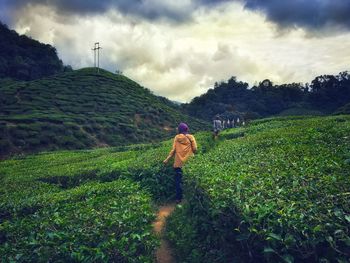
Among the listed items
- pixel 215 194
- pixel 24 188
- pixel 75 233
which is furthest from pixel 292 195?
pixel 24 188

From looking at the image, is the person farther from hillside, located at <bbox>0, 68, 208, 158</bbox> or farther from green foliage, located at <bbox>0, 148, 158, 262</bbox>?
hillside, located at <bbox>0, 68, 208, 158</bbox>

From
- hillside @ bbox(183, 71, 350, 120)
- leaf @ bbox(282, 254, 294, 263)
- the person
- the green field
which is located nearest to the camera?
leaf @ bbox(282, 254, 294, 263)

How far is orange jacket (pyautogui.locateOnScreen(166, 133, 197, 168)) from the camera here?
11336 millimetres

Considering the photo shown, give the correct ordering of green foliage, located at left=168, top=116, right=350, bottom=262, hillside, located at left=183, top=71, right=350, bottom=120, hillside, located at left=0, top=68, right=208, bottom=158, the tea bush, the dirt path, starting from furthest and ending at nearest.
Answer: hillside, located at left=183, top=71, right=350, bottom=120 < hillside, located at left=0, top=68, right=208, bottom=158 < the dirt path < the tea bush < green foliage, located at left=168, top=116, right=350, bottom=262

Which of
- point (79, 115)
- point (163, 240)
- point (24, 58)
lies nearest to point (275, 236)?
point (163, 240)

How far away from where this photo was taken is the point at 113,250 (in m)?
5.52

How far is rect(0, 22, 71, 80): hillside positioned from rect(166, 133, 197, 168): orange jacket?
69304mm

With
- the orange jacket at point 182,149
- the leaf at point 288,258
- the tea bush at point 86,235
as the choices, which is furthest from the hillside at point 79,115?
the leaf at point 288,258

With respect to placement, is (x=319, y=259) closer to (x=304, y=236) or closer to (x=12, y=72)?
(x=304, y=236)

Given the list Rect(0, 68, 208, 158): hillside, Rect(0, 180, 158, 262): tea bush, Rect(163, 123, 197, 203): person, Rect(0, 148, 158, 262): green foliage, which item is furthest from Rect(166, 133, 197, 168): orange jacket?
Rect(0, 68, 208, 158): hillside

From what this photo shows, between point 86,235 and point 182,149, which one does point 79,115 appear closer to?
point 182,149

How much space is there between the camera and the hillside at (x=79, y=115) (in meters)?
39.9

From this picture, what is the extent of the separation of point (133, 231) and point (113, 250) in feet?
2.23

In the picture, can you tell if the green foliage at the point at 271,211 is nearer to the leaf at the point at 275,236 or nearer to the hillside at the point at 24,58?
the leaf at the point at 275,236
